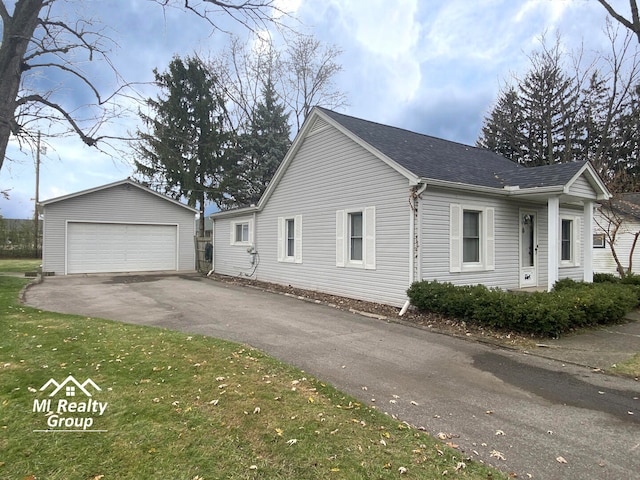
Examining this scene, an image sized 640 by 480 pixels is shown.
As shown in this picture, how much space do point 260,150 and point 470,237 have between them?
19.9 meters

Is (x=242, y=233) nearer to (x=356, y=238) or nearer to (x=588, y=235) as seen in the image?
(x=356, y=238)

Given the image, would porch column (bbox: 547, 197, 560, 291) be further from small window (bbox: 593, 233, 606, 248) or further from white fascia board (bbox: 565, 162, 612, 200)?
small window (bbox: 593, 233, 606, 248)

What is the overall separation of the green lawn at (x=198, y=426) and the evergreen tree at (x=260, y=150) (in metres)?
22.2

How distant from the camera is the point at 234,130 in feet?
89.2

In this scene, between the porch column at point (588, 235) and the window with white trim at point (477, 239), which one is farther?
the porch column at point (588, 235)

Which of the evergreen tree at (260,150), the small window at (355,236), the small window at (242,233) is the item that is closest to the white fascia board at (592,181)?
the small window at (355,236)

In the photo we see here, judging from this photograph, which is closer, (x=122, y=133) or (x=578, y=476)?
(x=578, y=476)

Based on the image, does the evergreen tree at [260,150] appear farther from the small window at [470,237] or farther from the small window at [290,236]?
the small window at [470,237]

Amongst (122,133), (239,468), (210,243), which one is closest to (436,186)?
(122,133)

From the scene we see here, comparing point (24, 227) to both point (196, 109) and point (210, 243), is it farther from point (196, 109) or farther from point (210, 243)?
point (210, 243)

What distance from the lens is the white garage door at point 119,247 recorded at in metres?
16.8

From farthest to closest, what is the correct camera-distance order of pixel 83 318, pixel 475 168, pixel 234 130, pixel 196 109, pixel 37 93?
pixel 234 130 → pixel 196 109 → pixel 475 168 → pixel 83 318 → pixel 37 93


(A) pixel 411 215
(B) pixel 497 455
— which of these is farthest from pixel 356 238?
(B) pixel 497 455

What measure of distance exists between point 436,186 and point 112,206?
49.1ft
